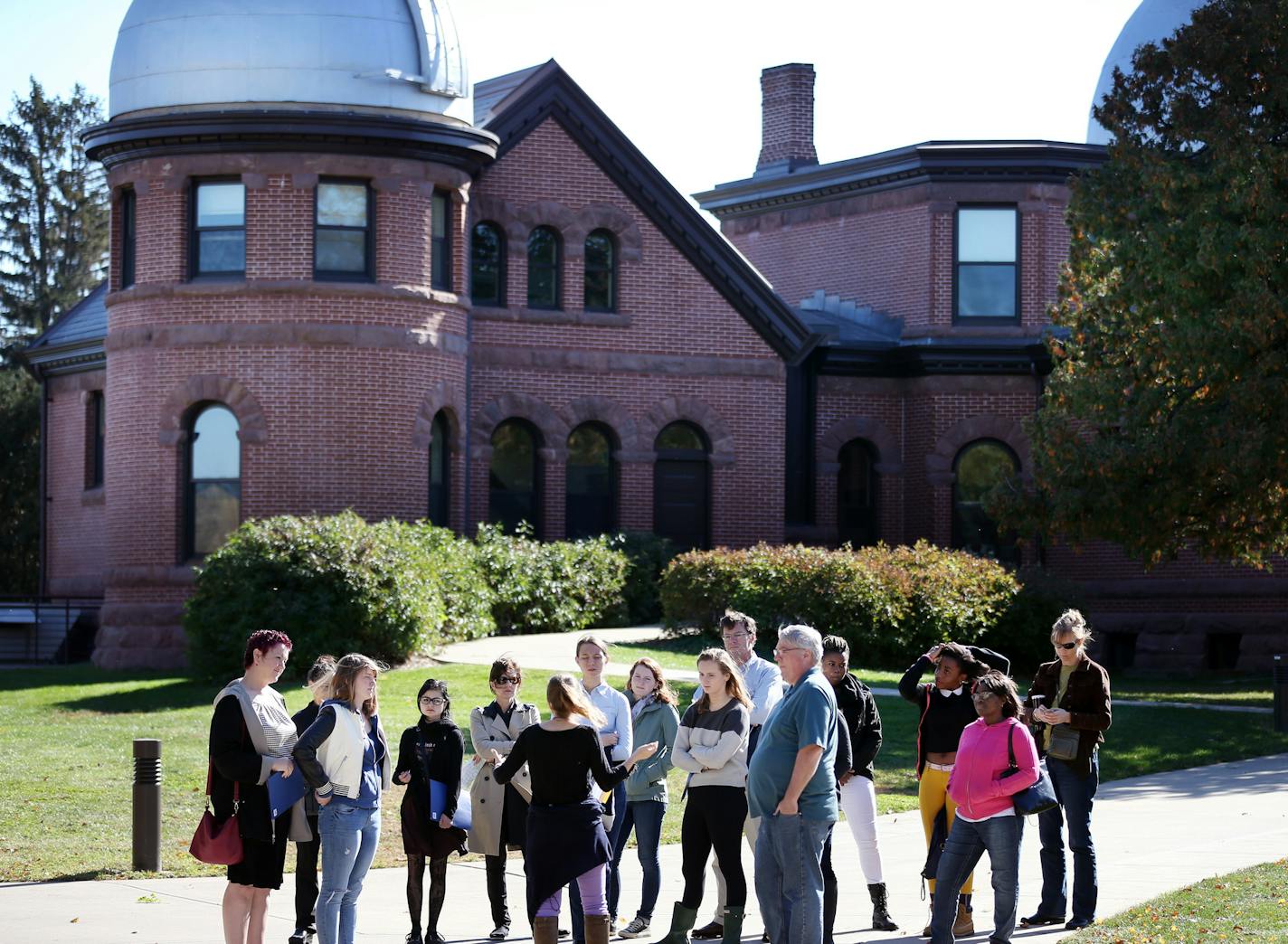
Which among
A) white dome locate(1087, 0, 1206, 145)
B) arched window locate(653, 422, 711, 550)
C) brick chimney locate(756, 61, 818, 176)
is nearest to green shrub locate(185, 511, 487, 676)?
arched window locate(653, 422, 711, 550)

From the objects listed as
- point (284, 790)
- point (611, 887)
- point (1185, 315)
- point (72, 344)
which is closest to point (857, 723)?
point (611, 887)

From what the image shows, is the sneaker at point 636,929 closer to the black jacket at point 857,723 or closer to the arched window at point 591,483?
the black jacket at point 857,723

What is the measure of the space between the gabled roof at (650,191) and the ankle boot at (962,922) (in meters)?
20.2

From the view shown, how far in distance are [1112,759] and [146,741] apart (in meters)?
9.92

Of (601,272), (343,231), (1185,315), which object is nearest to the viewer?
(1185,315)

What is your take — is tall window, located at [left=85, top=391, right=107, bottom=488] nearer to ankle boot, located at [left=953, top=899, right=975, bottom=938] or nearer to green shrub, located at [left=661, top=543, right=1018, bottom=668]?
green shrub, located at [left=661, top=543, right=1018, bottom=668]

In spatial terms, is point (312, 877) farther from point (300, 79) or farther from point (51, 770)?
point (300, 79)

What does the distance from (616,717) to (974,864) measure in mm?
2093

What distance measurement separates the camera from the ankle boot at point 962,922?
409 inches

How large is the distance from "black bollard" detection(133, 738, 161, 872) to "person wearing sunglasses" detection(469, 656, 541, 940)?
9.99ft

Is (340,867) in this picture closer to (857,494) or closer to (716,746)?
(716,746)

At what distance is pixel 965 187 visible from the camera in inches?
1307

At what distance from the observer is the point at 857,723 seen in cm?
1080

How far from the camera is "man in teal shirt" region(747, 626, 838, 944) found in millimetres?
8828
